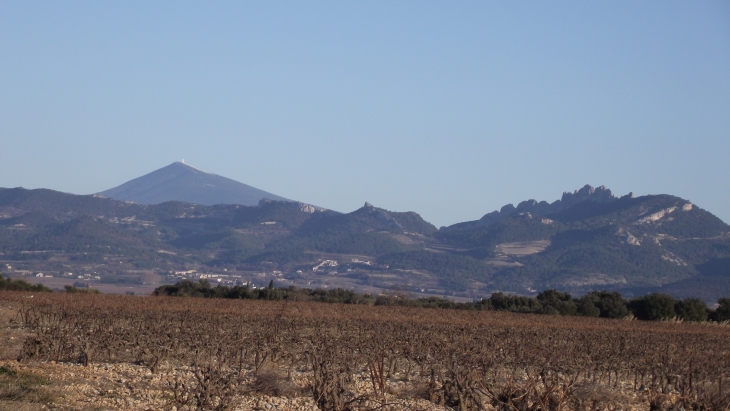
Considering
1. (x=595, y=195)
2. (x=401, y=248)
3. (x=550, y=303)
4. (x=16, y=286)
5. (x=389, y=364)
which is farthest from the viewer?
(x=595, y=195)

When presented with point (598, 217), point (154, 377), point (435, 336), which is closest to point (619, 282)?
point (598, 217)

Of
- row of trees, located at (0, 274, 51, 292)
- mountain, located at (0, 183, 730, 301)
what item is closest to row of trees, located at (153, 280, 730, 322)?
row of trees, located at (0, 274, 51, 292)

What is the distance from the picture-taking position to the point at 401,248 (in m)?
157

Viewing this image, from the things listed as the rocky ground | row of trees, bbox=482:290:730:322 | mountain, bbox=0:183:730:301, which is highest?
mountain, bbox=0:183:730:301

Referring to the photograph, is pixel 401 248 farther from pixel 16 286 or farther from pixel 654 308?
pixel 16 286

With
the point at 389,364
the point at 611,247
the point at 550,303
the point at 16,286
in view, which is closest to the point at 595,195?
the point at 611,247

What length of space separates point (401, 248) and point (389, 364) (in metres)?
142

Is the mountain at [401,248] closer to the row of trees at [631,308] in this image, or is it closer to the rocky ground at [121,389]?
the row of trees at [631,308]

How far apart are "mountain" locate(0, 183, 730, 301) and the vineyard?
317ft

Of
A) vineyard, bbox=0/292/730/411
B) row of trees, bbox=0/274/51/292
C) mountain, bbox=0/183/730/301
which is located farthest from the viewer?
mountain, bbox=0/183/730/301

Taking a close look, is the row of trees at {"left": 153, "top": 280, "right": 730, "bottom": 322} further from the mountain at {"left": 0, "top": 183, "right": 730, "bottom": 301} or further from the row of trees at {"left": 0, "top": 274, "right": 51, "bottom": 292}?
the mountain at {"left": 0, "top": 183, "right": 730, "bottom": 301}

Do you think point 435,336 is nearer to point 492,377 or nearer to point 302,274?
point 492,377

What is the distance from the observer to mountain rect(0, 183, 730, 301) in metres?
127

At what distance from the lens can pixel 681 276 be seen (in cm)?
13225
